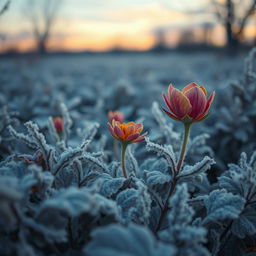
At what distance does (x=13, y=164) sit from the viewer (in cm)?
129

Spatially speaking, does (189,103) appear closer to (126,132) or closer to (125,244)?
(126,132)

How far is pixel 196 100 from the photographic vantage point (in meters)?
1.25

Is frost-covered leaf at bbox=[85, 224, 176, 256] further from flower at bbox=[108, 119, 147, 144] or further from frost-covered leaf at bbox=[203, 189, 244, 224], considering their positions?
flower at bbox=[108, 119, 147, 144]

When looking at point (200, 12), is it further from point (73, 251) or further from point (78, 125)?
point (73, 251)

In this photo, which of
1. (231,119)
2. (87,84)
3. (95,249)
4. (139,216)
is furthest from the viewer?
(87,84)

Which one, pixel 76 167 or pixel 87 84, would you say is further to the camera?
pixel 87 84

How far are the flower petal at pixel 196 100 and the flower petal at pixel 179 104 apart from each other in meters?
0.03

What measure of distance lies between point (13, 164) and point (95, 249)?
0.64m

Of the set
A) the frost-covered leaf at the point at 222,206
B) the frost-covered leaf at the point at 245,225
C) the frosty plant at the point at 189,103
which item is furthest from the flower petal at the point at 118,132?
the frost-covered leaf at the point at 245,225

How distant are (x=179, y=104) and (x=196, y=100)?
0.08 m

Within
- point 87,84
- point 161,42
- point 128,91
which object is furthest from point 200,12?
point 161,42

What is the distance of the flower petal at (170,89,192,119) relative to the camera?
1231 millimetres

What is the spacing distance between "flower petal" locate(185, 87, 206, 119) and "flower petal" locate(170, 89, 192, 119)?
3 centimetres

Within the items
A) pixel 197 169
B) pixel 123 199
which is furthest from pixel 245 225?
pixel 123 199
